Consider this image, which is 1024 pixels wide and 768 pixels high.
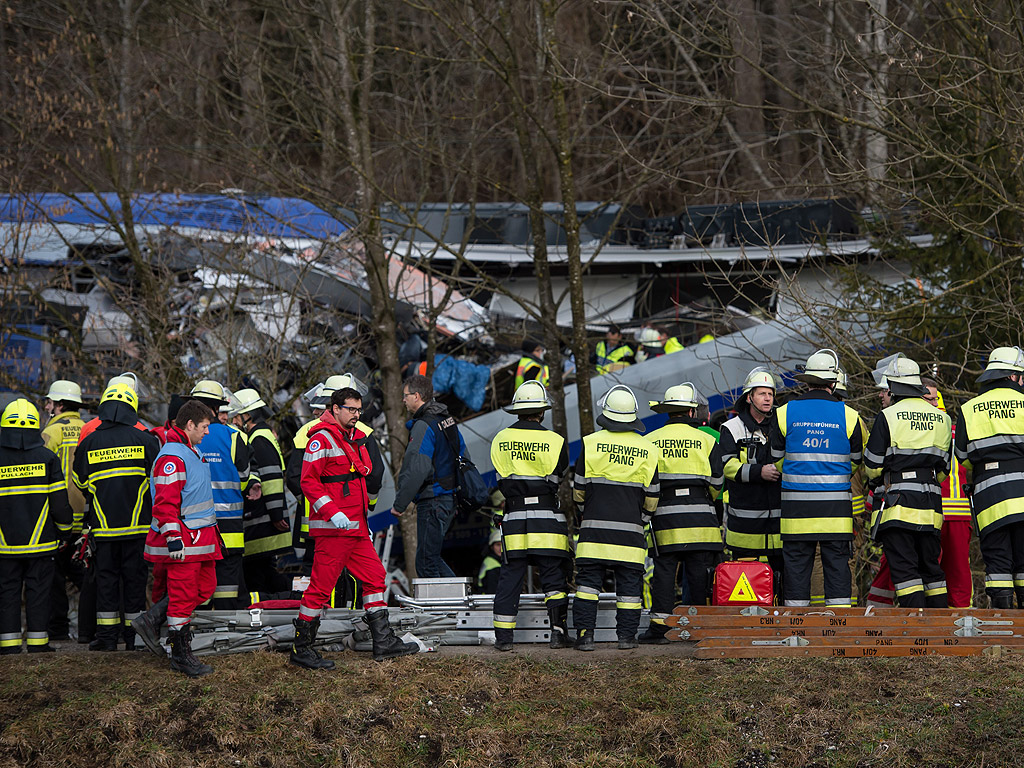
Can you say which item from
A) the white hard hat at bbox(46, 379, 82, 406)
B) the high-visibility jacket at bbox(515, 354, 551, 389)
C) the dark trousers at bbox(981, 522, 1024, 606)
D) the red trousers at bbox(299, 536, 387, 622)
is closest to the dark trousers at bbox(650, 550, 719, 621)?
the dark trousers at bbox(981, 522, 1024, 606)

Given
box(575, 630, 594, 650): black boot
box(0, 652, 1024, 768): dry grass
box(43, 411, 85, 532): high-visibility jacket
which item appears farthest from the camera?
box(43, 411, 85, 532): high-visibility jacket

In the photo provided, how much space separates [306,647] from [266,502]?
2060 mm

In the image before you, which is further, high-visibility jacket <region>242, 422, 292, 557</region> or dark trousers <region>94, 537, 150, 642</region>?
high-visibility jacket <region>242, 422, 292, 557</region>

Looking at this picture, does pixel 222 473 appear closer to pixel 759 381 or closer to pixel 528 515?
pixel 528 515

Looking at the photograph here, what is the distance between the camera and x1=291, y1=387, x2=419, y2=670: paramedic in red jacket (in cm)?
734

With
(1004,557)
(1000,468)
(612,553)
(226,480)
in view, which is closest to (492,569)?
(226,480)

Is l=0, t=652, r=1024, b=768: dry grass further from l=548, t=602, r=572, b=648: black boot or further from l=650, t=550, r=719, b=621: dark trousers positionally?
l=650, t=550, r=719, b=621: dark trousers

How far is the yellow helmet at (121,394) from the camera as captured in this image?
27.2 ft

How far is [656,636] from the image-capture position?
8.22 m

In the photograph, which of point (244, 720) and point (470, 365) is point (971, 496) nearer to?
point (244, 720)

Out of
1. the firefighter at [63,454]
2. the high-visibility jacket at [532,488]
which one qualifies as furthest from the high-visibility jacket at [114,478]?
the high-visibility jacket at [532,488]

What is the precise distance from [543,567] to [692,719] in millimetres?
2018

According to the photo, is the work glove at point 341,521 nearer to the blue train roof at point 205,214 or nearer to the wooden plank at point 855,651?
the wooden plank at point 855,651

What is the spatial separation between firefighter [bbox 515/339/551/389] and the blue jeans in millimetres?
4915
